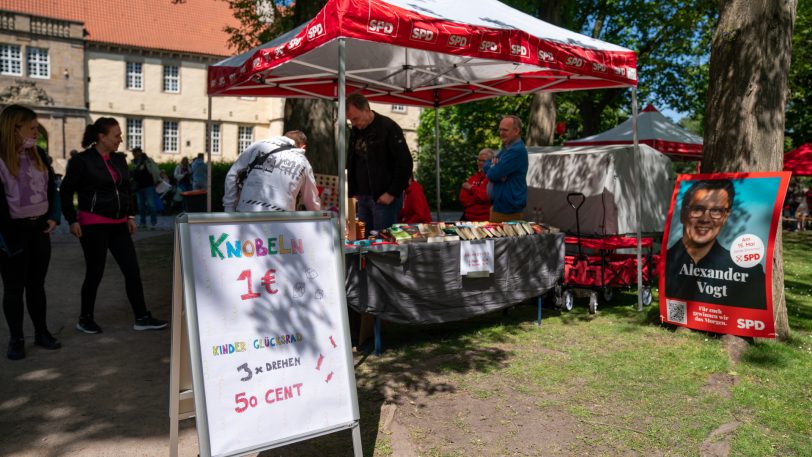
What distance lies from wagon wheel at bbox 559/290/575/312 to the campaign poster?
1.14 m

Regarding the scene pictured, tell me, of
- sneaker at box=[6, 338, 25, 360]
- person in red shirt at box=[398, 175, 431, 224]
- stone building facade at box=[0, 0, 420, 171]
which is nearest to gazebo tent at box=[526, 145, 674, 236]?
person in red shirt at box=[398, 175, 431, 224]

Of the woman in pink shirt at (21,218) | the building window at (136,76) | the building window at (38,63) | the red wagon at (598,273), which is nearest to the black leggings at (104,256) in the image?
the woman in pink shirt at (21,218)

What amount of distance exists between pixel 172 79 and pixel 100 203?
3666 centimetres

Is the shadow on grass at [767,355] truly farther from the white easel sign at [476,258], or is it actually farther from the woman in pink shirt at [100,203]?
the woman in pink shirt at [100,203]

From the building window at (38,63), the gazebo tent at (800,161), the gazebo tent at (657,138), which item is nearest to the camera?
the gazebo tent at (657,138)

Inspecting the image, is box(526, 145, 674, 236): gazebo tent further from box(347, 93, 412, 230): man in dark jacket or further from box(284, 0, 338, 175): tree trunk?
box(347, 93, 412, 230): man in dark jacket

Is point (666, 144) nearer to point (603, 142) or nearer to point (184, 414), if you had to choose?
point (603, 142)

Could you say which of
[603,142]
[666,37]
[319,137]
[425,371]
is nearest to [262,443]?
[425,371]

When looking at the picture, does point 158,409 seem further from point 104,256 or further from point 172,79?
point 172,79

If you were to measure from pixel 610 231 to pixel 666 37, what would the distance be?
55.7 ft

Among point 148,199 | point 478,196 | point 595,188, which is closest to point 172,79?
point 148,199

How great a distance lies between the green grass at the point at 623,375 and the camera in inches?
150

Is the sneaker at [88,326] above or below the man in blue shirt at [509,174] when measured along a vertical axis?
below

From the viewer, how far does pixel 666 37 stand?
2372 cm
